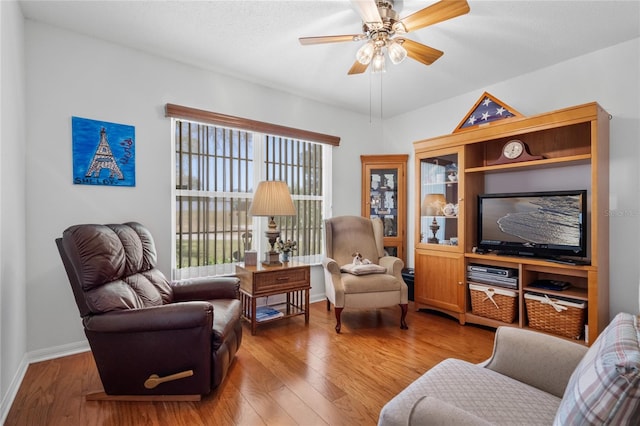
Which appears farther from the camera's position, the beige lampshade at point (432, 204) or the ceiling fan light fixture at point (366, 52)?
the beige lampshade at point (432, 204)

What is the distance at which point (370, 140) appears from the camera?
14.8ft

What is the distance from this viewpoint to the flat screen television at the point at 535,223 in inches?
103

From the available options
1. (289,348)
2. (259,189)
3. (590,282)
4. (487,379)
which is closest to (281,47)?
(259,189)

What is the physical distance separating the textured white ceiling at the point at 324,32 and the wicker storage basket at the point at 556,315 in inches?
84.2

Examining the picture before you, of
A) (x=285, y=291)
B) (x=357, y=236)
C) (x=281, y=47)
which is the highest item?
(x=281, y=47)

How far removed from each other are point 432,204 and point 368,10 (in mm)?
2355

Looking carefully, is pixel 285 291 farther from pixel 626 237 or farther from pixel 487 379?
pixel 626 237

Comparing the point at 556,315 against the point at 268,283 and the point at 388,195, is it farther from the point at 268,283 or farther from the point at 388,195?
the point at 268,283

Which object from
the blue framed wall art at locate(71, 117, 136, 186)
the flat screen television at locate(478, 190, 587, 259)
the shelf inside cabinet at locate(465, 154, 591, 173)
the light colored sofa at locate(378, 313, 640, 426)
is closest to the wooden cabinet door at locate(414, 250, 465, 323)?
the flat screen television at locate(478, 190, 587, 259)

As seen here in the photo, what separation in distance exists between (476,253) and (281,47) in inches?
105

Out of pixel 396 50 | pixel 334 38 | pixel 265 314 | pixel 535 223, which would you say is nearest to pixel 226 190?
pixel 265 314

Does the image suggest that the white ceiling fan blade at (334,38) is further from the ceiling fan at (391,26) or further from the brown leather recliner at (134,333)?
the brown leather recliner at (134,333)

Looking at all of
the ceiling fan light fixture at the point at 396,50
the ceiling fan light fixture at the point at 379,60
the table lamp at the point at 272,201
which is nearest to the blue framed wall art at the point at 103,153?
the table lamp at the point at 272,201

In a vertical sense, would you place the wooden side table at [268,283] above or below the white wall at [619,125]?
below
